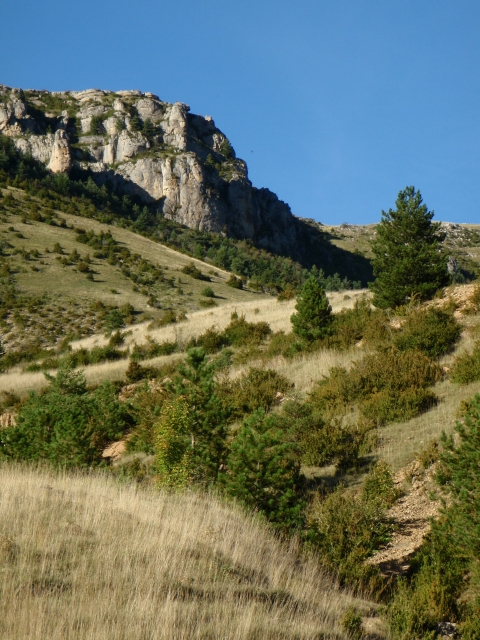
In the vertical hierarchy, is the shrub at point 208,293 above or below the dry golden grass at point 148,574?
above

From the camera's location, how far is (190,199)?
8512 centimetres

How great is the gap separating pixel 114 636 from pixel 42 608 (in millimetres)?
540

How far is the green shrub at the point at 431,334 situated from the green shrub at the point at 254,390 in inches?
122

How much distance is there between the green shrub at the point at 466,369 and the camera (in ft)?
33.2

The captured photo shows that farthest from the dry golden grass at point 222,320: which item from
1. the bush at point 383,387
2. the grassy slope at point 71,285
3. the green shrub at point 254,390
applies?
the bush at point 383,387

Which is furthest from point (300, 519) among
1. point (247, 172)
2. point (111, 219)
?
point (247, 172)

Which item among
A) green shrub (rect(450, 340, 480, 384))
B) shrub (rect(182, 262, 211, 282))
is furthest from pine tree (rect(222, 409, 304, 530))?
shrub (rect(182, 262, 211, 282))

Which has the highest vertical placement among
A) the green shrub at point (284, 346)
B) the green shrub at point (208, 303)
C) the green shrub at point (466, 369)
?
the green shrub at point (208, 303)

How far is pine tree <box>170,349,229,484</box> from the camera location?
310 inches

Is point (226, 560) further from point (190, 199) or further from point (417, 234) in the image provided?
point (190, 199)

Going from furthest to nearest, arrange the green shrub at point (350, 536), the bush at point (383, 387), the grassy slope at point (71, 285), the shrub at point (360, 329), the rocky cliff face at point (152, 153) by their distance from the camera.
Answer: the rocky cliff face at point (152, 153) < the grassy slope at point (71, 285) < the shrub at point (360, 329) < the bush at point (383, 387) < the green shrub at point (350, 536)

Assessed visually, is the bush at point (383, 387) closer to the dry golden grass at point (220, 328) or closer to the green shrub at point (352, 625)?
the dry golden grass at point (220, 328)

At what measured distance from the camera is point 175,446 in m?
8.01

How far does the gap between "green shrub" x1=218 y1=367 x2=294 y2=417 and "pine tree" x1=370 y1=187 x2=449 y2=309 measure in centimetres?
572
